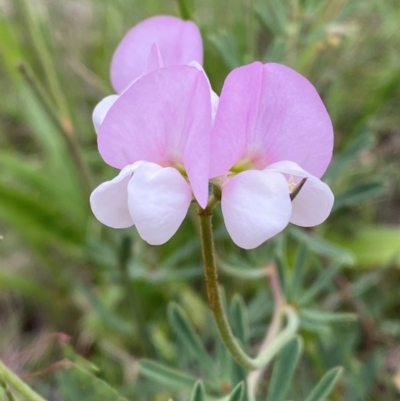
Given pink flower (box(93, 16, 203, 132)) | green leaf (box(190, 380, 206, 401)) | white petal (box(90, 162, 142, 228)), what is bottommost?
green leaf (box(190, 380, 206, 401))

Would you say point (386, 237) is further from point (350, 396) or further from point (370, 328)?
point (350, 396)

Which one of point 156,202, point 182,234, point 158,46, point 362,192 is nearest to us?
point 156,202

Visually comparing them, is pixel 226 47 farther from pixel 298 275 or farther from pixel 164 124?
pixel 164 124

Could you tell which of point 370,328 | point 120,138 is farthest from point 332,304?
point 120,138

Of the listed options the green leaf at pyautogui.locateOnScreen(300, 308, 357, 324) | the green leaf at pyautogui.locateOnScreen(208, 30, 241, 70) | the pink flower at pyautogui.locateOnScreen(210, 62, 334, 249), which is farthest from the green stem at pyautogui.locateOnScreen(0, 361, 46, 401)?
the green leaf at pyautogui.locateOnScreen(208, 30, 241, 70)

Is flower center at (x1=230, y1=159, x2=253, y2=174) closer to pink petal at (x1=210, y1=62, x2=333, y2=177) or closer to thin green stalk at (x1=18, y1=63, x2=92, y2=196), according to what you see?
pink petal at (x1=210, y1=62, x2=333, y2=177)

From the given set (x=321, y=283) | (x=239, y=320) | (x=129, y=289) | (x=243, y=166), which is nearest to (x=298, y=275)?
(x=321, y=283)

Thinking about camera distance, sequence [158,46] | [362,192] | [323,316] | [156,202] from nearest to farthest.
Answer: [156,202], [158,46], [323,316], [362,192]
